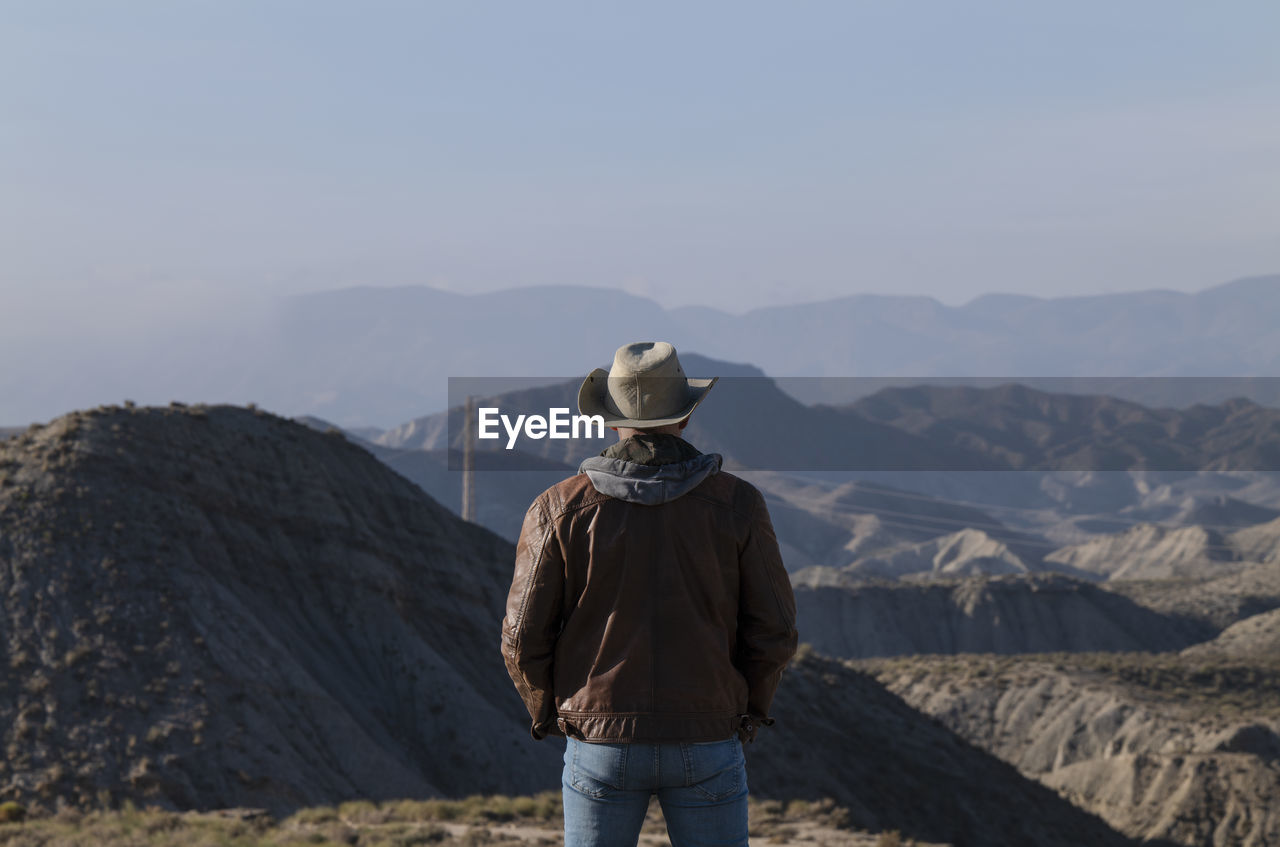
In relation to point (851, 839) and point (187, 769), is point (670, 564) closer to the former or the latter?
point (851, 839)

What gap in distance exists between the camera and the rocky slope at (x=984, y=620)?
228 ft

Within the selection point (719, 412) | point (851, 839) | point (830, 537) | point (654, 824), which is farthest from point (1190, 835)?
point (719, 412)

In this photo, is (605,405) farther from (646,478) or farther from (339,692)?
(339,692)

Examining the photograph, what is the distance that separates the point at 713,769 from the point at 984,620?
70.8 meters

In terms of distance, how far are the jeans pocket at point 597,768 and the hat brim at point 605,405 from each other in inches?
42.6

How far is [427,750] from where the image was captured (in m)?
24.9

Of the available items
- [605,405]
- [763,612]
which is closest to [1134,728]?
[763,612]

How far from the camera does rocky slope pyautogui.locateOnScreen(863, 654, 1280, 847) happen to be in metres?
34.3

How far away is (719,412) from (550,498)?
18362 cm

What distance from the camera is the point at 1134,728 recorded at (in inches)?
1682

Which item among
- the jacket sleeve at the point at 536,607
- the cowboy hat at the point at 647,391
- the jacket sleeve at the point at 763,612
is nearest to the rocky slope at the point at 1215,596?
the jacket sleeve at the point at 763,612

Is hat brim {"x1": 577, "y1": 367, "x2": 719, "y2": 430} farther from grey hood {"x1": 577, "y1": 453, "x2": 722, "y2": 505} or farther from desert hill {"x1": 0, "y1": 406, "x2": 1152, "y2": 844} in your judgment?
desert hill {"x1": 0, "y1": 406, "x2": 1152, "y2": 844}

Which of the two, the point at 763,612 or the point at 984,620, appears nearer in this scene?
the point at 763,612

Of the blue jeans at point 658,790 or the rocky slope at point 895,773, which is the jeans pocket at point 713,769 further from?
the rocky slope at point 895,773
